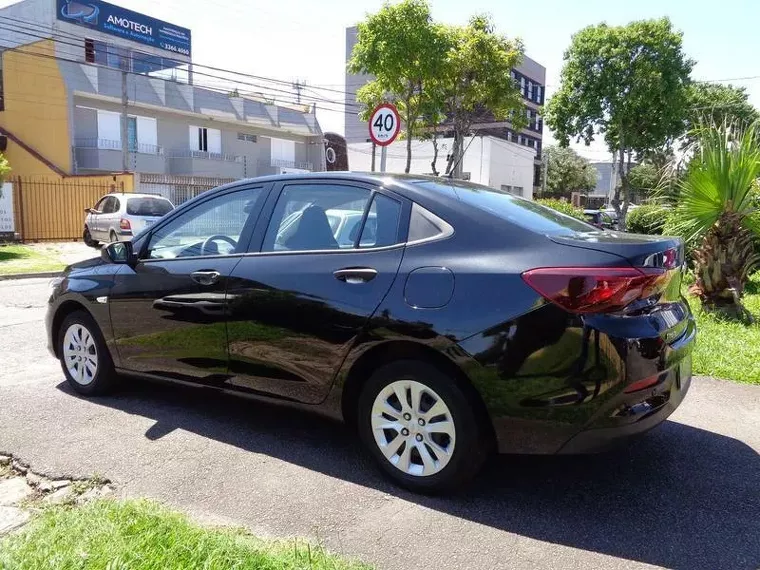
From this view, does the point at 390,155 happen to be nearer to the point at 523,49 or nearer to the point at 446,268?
the point at 523,49

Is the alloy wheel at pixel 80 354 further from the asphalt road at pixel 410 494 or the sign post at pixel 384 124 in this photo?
the sign post at pixel 384 124

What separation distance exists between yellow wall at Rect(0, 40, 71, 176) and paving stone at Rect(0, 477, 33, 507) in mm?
28668

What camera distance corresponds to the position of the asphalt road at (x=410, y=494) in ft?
8.91

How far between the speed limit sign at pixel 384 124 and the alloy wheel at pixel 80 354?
5.29 metres

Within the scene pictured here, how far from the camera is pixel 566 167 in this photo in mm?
68438

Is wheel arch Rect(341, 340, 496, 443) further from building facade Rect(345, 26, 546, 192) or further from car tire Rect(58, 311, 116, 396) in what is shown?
building facade Rect(345, 26, 546, 192)

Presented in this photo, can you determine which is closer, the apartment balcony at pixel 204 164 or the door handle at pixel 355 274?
the door handle at pixel 355 274

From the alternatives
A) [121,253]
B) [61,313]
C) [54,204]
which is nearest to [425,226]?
[121,253]

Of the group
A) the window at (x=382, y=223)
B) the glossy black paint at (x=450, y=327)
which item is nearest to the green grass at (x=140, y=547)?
the glossy black paint at (x=450, y=327)

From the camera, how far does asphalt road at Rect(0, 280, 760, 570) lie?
271 centimetres

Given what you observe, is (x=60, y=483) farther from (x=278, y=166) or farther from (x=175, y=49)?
(x=175, y=49)

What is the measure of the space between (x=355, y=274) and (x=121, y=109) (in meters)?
32.2

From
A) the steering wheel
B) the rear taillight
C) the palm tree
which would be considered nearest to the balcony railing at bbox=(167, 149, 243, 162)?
the palm tree

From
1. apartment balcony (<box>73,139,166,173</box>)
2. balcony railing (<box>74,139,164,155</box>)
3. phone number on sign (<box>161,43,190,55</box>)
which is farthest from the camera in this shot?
phone number on sign (<box>161,43,190,55</box>)
